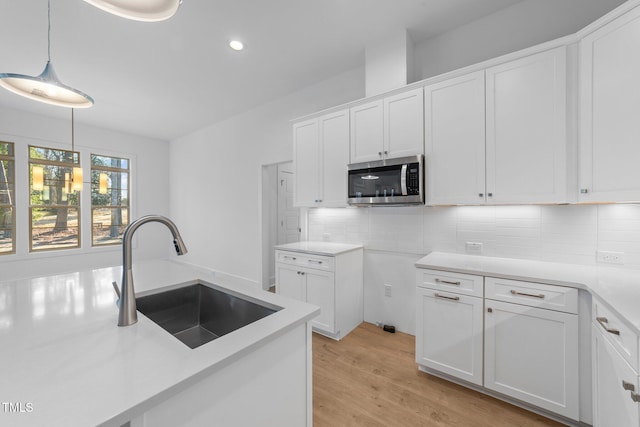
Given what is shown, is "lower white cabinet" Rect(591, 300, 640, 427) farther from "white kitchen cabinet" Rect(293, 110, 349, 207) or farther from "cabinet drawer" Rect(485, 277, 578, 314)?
"white kitchen cabinet" Rect(293, 110, 349, 207)

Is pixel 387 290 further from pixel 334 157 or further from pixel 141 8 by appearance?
pixel 141 8

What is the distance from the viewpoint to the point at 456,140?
7.20 feet

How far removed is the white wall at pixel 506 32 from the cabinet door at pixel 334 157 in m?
0.96

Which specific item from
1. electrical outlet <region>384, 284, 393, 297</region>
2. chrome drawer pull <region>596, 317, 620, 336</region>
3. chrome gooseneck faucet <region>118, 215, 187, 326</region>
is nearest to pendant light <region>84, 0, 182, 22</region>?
chrome gooseneck faucet <region>118, 215, 187, 326</region>

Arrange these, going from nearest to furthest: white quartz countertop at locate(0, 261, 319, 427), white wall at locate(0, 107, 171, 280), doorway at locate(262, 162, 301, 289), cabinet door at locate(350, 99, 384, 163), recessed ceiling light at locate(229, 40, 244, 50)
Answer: white quartz countertop at locate(0, 261, 319, 427) → cabinet door at locate(350, 99, 384, 163) → recessed ceiling light at locate(229, 40, 244, 50) → doorway at locate(262, 162, 301, 289) → white wall at locate(0, 107, 171, 280)

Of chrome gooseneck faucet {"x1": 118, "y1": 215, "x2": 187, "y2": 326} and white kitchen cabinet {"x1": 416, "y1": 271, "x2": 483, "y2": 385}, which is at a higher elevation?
chrome gooseneck faucet {"x1": 118, "y1": 215, "x2": 187, "y2": 326}

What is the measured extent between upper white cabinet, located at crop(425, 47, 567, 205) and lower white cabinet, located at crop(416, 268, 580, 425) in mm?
678

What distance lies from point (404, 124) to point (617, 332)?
6.40 ft

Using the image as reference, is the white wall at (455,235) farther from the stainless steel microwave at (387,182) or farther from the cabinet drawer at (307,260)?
the cabinet drawer at (307,260)

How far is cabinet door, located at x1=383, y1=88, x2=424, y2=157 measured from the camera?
2379 mm

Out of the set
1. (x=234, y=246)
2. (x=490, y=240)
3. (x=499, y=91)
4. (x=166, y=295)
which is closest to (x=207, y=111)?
(x=234, y=246)

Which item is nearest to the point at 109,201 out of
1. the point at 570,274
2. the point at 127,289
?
the point at 127,289

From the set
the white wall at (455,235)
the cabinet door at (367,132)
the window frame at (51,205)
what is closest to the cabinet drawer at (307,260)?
the white wall at (455,235)

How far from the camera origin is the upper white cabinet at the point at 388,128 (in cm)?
240
